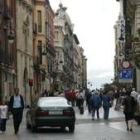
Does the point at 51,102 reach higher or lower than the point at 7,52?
lower

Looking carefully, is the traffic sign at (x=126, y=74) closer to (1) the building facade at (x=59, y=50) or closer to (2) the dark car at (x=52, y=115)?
(2) the dark car at (x=52, y=115)

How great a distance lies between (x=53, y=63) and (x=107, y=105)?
6387 cm

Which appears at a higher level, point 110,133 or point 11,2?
point 11,2

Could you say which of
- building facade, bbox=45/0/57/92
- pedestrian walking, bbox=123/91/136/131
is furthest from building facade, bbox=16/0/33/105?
pedestrian walking, bbox=123/91/136/131

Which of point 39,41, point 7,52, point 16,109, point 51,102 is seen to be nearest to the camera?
point 16,109

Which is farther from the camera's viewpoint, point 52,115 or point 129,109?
point 129,109

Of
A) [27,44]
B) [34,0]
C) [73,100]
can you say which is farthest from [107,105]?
[34,0]

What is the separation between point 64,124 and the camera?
2381cm

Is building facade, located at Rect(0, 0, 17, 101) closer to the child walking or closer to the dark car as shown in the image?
the child walking

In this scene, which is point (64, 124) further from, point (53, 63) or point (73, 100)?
point (53, 63)

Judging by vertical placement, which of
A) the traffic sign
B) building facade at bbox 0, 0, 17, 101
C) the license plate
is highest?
building facade at bbox 0, 0, 17, 101

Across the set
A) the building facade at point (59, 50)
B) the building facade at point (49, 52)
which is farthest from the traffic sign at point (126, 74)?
the building facade at point (59, 50)

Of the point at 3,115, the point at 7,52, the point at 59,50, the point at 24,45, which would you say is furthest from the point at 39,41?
the point at 3,115

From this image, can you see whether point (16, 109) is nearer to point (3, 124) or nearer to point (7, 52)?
point (3, 124)
